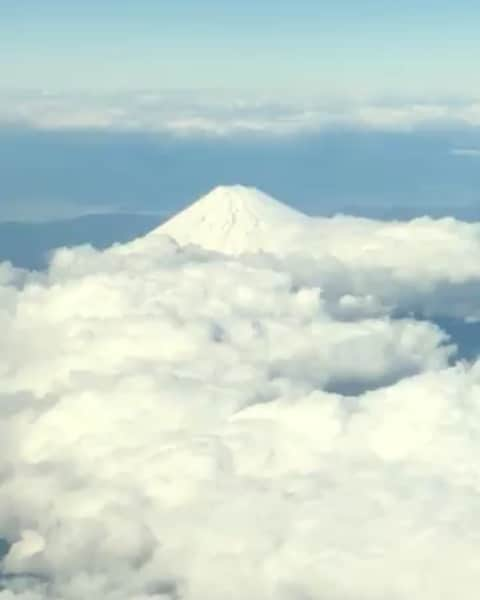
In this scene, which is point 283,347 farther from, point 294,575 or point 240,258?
point 294,575

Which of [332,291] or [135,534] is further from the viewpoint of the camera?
[332,291]

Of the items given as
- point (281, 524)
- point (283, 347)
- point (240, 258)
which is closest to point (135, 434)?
point (281, 524)

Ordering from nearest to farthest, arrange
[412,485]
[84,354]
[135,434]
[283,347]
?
[412,485] < [135,434] < [84,354] < [283,347]

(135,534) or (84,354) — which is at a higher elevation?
(84,354)

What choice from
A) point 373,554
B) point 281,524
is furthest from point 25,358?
point 373,554

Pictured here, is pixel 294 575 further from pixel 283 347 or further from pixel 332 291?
pixel 332 291

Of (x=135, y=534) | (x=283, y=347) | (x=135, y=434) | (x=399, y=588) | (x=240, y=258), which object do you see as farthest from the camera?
(x=240, y=258)
